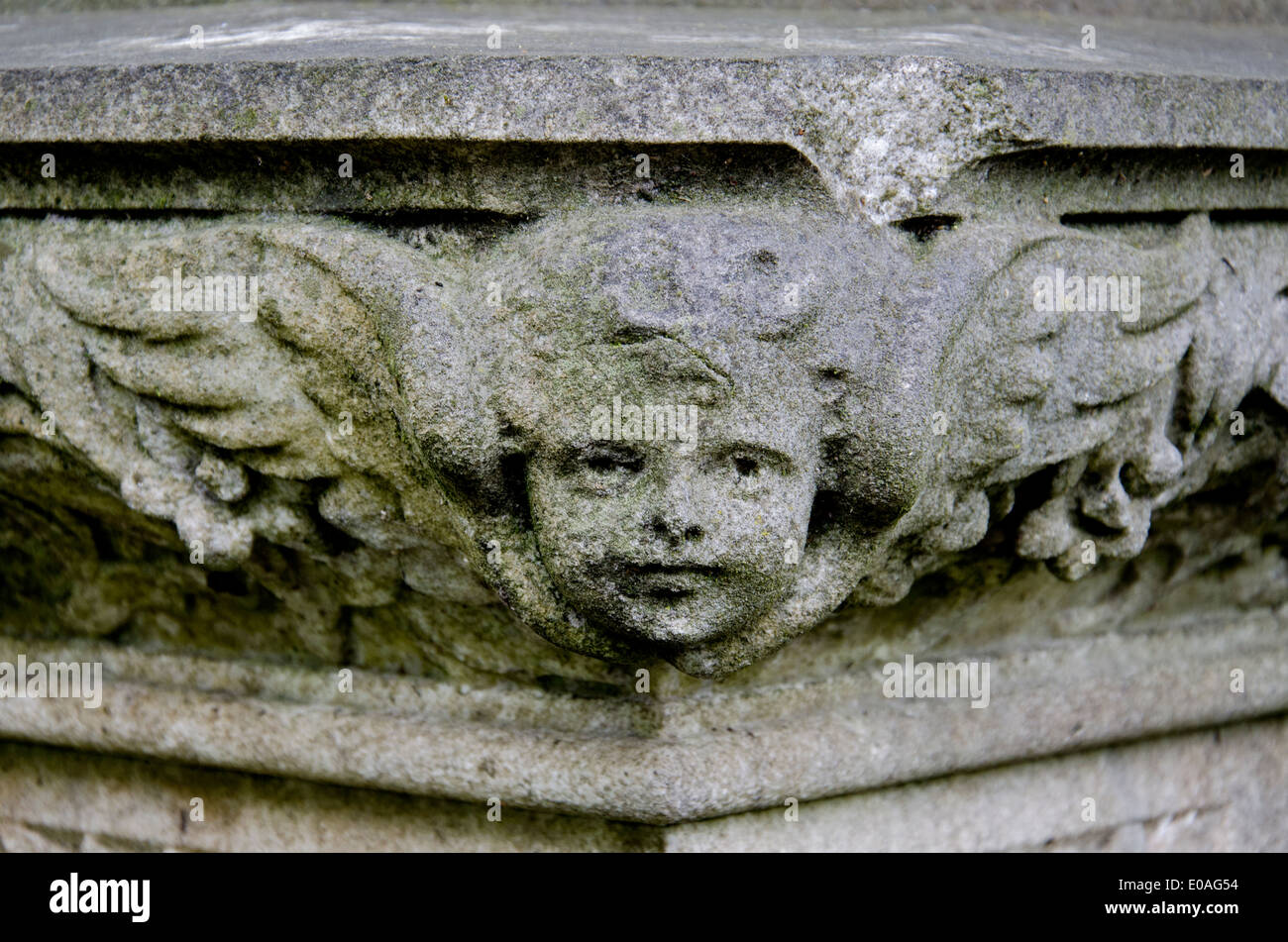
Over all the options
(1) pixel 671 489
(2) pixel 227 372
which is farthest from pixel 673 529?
(2) pixel 227 372

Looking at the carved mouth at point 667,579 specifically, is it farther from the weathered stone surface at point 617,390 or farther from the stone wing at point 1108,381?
the stone wing at point 1108,381

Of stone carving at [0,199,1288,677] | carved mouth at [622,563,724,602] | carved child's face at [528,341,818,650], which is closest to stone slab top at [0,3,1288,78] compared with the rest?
stone carving at [0,199,1288,677]

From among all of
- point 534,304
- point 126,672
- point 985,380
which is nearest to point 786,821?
point 985,380

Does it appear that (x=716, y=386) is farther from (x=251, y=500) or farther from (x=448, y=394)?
(x=251, y=500)

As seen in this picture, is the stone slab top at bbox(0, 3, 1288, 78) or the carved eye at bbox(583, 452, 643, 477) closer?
the carved eye at bbox(583, 452, 643, 477)

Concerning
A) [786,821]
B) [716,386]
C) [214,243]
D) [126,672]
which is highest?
[214,243]

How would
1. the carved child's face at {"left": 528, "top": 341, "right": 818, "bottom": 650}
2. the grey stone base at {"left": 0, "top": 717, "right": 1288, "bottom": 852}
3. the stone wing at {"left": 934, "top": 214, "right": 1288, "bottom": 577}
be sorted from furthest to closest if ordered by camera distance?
1. the grey stone base at {"left": 0, "top": 717, "right": 1288, "bottom": 852}
2. the stone wing at {"left": 934, "top": 214, "right": 1288, "bottom": 577}
3. the carved child's face at {"left": 528, "top": 341, "right": 818, "bottom": 650}

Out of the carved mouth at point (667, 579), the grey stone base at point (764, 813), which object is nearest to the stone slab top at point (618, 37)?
the carved mouth at point (667, 579)

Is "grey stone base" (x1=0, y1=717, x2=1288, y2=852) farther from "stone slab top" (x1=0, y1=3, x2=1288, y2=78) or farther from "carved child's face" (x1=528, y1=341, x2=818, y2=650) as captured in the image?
"stone slab top" (x1=0, y1=3, x2=1288, y2=78)

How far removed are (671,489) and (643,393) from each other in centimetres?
7

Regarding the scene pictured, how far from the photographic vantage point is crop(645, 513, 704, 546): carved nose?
0.88 m

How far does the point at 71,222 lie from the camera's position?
3.51 feet

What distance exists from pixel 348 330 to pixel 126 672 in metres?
0.58

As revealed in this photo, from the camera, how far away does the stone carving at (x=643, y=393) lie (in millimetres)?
890
